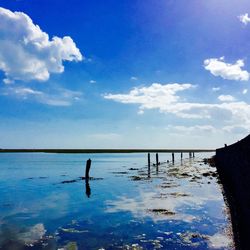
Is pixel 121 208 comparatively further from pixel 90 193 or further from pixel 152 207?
pixel 90 193

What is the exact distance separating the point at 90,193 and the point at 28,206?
687cm

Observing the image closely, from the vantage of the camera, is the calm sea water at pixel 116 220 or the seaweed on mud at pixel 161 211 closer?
the calm sea water at pixel 116 220

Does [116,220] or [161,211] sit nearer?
[116,220]

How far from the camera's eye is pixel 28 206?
68.6 ft

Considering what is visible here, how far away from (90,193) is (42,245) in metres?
14.8

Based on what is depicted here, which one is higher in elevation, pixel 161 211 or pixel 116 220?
pixel 161 211

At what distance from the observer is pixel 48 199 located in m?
23.9

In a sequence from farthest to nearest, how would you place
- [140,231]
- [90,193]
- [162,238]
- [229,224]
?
1. [90,193]
2. [229,224]
3. [140,231]
4. [162,238]

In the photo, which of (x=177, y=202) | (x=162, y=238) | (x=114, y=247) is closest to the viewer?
(x=114, y=247)

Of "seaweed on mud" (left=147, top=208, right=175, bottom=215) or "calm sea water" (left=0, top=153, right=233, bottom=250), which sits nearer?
"calm sea water" (left=0, top=153, right=233, bottom=250)

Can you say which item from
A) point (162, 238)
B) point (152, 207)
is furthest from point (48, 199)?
point (162, 238)

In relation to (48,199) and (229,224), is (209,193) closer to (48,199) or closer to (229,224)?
(229,224)

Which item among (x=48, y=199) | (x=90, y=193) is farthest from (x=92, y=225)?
(x=90, y=193)

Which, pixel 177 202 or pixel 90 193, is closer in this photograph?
pixel 177 202
